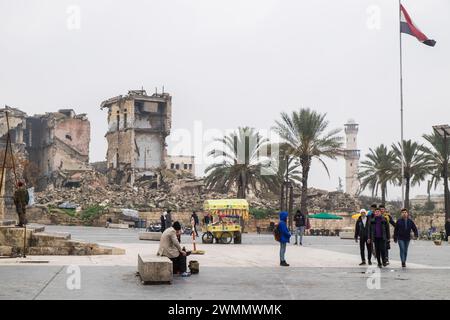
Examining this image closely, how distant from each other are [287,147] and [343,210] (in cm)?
3115

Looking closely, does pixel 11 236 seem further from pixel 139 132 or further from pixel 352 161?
pixel 352 161

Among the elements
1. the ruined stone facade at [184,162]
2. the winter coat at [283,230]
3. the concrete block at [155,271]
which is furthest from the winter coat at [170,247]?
the ruined stone facade at [184,162]

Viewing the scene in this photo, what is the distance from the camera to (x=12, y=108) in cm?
8150

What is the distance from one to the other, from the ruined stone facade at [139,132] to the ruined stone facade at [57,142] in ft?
12.5

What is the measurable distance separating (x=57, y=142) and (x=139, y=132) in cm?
985

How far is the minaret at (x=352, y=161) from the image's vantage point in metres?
116

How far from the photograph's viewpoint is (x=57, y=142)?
8094 cm

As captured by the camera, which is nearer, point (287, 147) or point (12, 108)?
point (287, 147)

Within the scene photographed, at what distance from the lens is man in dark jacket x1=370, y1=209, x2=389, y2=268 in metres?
15.6

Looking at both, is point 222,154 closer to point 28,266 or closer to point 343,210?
point 343,210

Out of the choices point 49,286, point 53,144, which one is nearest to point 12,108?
point 53,144

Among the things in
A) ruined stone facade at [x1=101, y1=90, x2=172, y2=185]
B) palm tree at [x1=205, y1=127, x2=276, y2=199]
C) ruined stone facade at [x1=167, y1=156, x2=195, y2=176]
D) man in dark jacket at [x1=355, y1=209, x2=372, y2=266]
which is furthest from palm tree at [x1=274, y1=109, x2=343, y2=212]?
ruined stone facade at [x1=167, y1=156, x2=195, y2=176]

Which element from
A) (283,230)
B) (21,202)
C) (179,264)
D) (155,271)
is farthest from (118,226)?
(155,271)
